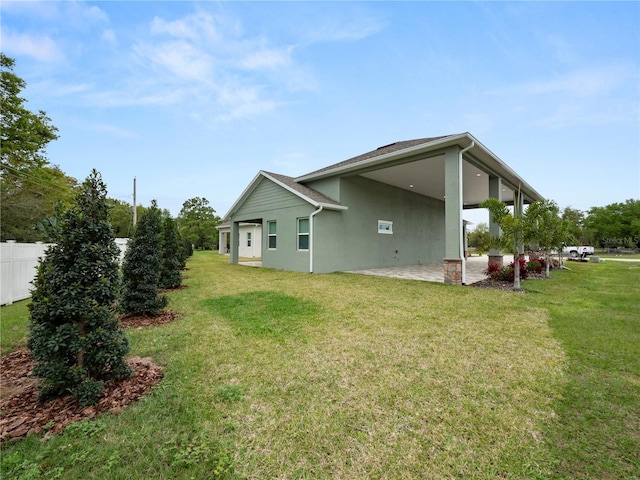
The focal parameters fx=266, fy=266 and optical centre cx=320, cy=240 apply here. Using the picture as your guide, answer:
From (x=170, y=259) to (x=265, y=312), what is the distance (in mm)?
4665

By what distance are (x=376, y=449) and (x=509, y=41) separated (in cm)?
1264

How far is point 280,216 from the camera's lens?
12391 millimetres

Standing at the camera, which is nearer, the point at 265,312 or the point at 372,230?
the point at 265,312

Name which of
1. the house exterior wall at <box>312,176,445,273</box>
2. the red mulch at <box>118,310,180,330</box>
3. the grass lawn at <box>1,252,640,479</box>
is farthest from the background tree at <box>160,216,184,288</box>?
the house exterior wall at <box>312,176,445,273</box>

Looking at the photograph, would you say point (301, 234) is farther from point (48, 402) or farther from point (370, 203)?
point (48, 402)

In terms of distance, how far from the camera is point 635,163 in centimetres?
1595

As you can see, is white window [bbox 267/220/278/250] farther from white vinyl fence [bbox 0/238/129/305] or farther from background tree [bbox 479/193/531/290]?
background tree [bbox 479/193/531/290]

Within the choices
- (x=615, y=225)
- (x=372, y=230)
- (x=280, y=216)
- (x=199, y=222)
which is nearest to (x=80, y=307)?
(x=280, y=216)

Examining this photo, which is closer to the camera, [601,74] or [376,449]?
[376,449]

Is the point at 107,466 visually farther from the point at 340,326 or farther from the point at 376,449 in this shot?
the point at 340,326

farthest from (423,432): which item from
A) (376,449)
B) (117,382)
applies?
(117,382)

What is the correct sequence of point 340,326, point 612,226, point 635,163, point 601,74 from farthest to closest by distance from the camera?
point 612,226, point 635,163, point 601,74, point 340,326

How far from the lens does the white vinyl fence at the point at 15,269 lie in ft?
20.6

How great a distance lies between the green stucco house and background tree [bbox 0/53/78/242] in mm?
12884
